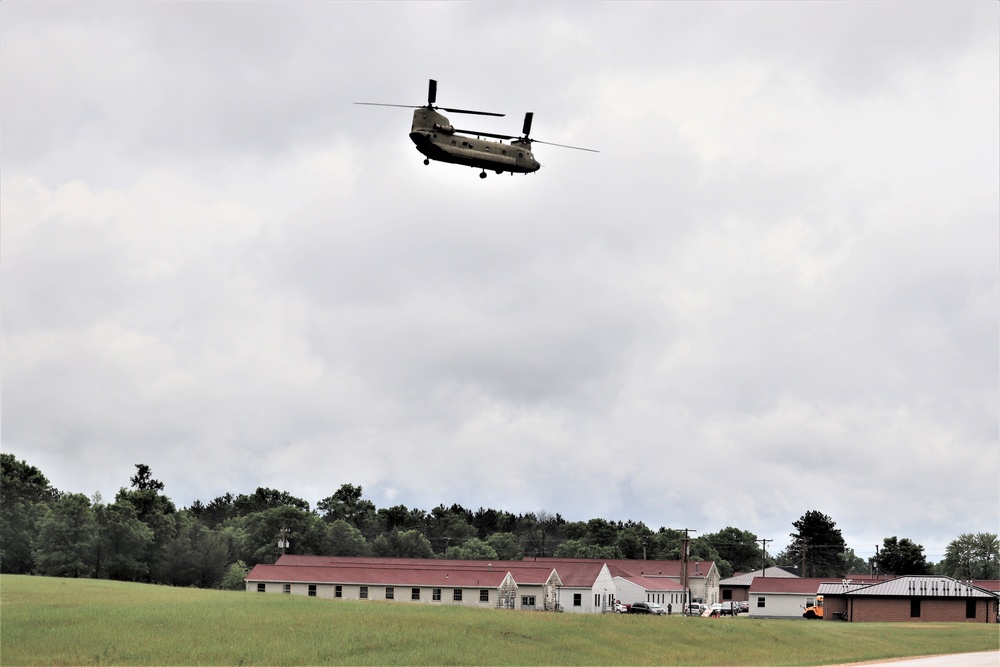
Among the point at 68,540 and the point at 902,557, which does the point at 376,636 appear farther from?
the point at 902,557

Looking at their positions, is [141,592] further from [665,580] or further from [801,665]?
[665,580]

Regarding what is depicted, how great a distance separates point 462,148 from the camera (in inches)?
1687

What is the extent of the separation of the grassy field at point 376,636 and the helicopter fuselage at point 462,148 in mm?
23378

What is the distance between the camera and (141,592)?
79.4 meters

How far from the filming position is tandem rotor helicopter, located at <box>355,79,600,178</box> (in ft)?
137

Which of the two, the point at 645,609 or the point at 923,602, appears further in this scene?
the point at 645,609

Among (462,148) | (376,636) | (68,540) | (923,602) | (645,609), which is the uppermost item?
(462,148)

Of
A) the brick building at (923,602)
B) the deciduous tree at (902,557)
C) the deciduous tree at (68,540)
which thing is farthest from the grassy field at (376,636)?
the deciduous tree at (902,557)

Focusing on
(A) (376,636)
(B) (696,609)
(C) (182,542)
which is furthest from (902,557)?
(A) (376,636)

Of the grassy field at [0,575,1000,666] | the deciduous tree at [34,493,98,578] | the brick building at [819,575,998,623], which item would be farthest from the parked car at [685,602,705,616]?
the deciduous tree at [34,493,98,578]

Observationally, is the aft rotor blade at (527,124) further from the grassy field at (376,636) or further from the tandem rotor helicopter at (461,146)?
the grassy field at (376,636)

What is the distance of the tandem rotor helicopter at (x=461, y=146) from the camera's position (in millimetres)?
41875

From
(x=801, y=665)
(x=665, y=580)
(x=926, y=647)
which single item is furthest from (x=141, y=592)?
(x=665, y=580)

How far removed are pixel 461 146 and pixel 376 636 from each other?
26.4m
